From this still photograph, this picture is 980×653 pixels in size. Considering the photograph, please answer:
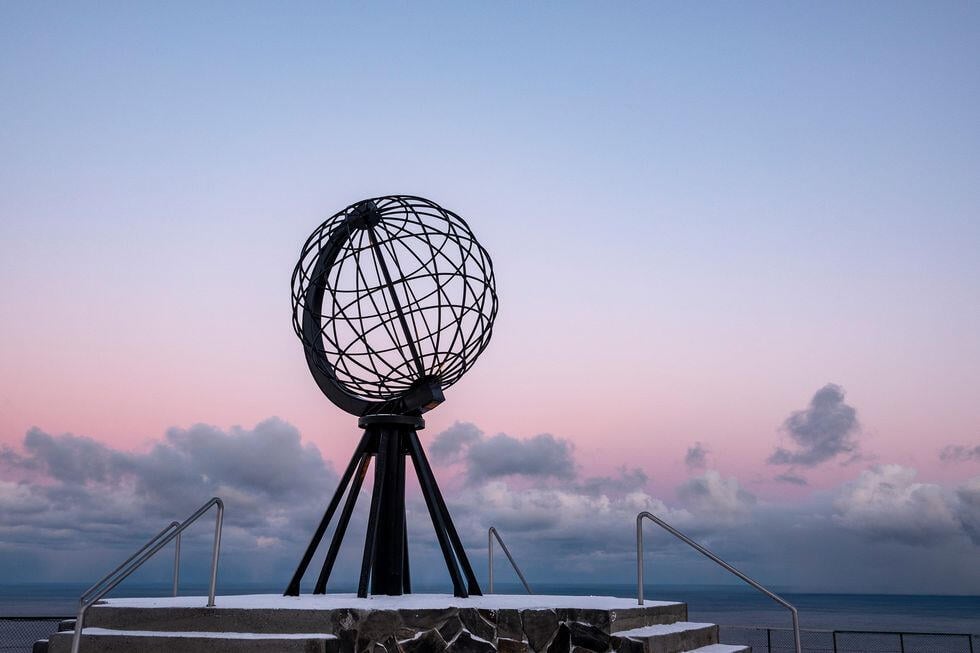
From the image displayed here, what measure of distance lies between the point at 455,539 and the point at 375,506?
3.62 ft

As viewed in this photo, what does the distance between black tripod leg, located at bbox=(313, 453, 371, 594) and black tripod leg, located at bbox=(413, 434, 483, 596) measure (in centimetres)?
88

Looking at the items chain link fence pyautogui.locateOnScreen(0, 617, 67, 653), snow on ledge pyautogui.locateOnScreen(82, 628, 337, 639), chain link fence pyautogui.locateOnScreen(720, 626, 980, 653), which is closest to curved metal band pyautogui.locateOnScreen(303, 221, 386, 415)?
snow on ledge pyautogui.locateOnScreen(82, 628, 337, 639)

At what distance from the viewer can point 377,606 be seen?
8.38 meters

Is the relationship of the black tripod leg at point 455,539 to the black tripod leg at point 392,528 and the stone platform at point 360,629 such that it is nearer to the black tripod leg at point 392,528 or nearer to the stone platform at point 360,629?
the black tripod leg at point 392,528

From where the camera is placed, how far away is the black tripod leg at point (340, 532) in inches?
423

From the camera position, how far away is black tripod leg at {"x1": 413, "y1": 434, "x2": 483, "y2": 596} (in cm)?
1045

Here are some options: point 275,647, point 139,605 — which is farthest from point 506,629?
point 139,605

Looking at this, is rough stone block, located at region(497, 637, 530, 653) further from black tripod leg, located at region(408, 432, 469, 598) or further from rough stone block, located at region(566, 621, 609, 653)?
black tripod leg, located at region(408, 432, 469, 598)

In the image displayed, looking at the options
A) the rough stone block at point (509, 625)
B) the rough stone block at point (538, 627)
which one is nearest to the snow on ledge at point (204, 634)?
the rough stone block at point (509, 625)

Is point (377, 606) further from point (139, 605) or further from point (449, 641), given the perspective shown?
point (139, 605)

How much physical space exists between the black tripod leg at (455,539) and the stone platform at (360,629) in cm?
167

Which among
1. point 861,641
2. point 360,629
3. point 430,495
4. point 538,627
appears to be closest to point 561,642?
point 538,627

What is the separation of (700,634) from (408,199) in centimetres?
663

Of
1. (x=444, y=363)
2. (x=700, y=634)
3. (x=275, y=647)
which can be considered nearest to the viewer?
(x=275, y=647)
